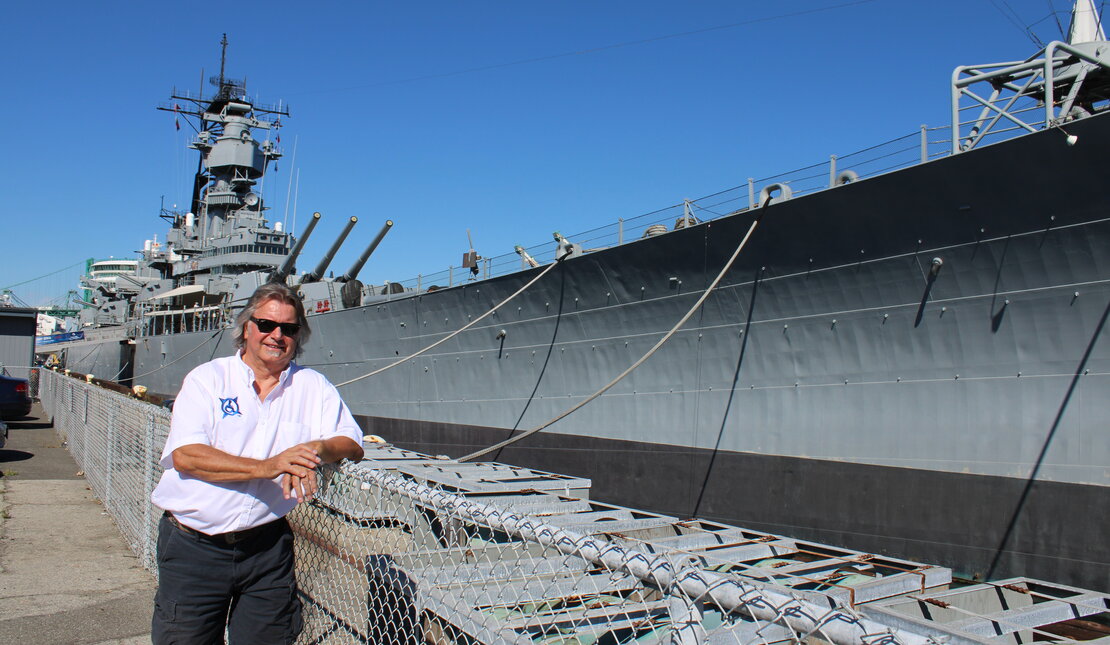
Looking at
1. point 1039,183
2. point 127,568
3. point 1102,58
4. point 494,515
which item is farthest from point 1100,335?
point 127,568

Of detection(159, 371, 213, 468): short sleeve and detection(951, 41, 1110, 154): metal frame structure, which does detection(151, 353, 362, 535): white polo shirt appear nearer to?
detection(159, 371, 213, 468): short sleeve

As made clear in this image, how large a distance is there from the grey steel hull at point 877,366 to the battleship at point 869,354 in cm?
2

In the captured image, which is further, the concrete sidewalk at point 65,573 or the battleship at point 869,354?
the battleship at point 869,354

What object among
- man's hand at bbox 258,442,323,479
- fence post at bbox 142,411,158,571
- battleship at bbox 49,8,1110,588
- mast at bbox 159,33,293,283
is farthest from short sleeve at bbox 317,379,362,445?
mast at bbox 159,33,293,283

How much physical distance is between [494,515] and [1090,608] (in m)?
2.11

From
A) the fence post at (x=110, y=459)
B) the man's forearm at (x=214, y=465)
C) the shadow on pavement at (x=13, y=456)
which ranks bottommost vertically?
the shadow on pavement at (x=13, y=456)

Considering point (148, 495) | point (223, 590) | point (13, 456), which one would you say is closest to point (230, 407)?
point (223, 590)

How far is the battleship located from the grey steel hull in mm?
20

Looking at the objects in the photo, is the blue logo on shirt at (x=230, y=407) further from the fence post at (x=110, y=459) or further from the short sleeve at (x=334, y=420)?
the fence post at (x=110, y=459)

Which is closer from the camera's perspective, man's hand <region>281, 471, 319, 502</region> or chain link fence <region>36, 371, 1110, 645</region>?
chain link fence <region>36, 371, 1110, 645</region>

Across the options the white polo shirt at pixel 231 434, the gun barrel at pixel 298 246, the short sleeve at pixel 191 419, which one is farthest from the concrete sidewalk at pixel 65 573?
the gun barrel at pixel 298 246

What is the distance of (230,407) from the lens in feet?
7.62

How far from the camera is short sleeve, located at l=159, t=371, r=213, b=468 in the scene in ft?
7.35

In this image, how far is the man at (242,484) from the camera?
2.23 metres
